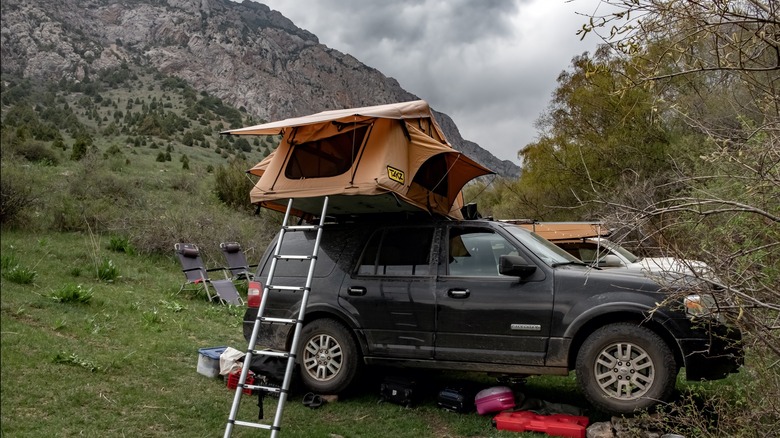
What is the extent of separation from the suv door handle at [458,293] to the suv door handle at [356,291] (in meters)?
0.94

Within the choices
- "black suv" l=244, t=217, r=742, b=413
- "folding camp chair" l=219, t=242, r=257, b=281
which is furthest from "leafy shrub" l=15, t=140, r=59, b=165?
"black suv" l=244, t=217, r=742, b=413

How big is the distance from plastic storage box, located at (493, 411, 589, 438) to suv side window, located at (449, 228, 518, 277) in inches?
53.3

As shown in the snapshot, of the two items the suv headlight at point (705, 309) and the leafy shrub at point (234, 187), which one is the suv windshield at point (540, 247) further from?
the leafy shrub at point (234, 187)

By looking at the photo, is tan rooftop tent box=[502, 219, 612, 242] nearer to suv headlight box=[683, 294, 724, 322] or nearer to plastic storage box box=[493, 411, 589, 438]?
plastic storage box box=[493, 411, 589, 438]

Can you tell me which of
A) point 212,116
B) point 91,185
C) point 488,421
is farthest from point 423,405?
point 212,116

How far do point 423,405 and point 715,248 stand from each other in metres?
3.63

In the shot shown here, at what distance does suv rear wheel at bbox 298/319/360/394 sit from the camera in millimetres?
6492

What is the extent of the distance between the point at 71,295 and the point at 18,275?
122 cm

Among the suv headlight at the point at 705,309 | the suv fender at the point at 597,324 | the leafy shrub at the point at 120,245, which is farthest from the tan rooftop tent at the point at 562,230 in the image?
the leafy shrub at the point at 120,245

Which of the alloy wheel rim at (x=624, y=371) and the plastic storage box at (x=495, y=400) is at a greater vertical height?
the alloy wheel rim at (x=624, y=371)

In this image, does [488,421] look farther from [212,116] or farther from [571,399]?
[212,116]

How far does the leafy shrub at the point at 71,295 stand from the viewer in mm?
9084

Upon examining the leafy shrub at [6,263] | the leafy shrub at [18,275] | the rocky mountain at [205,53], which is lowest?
the leafy shrub at [18,275]

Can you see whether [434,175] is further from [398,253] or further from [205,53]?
[205,53]
